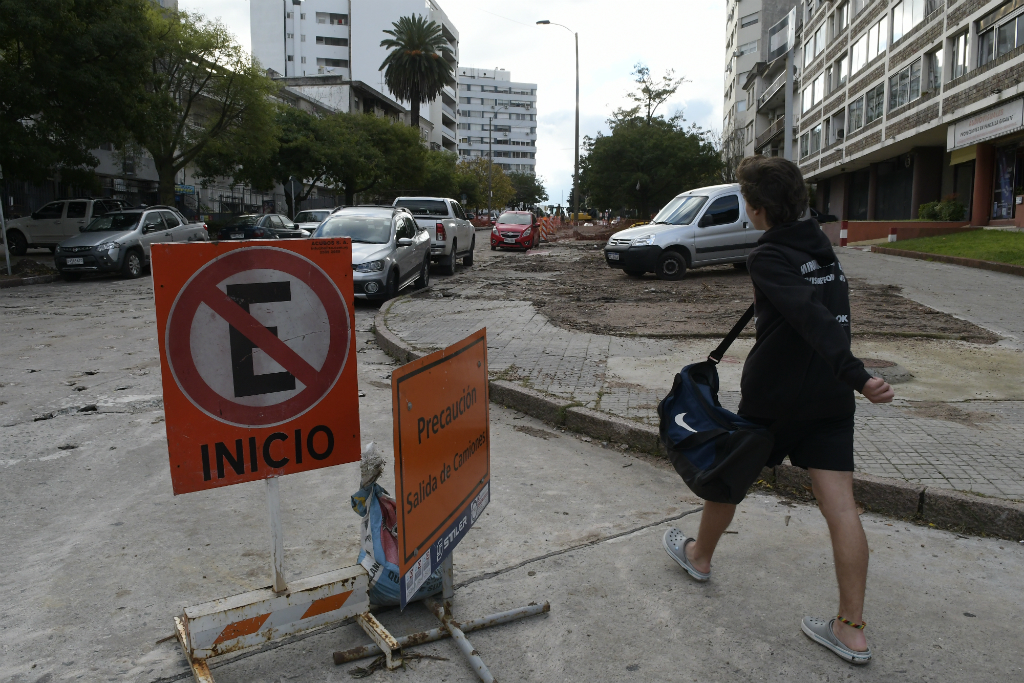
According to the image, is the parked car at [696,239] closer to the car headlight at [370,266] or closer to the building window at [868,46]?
the car headlight at [370,266]

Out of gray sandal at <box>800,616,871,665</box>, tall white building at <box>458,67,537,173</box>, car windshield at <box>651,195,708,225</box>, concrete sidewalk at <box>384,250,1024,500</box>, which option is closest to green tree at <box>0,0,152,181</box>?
concrete sidewalk at <box>384,250,1024,500</box>

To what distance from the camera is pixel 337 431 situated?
2.71m

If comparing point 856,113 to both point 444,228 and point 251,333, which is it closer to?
point 444,228

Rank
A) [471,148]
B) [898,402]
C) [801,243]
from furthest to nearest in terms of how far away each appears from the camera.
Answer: [471,148]
[898,402]
[801,243]

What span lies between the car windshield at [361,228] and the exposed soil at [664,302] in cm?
169

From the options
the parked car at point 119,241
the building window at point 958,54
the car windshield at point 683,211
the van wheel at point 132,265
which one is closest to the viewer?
the car windshield at point 683,211

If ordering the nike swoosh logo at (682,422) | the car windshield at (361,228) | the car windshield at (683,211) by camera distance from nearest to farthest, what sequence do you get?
the nike swoosh logo at (682,422) < the car windshield at (361,228) < the car windshield at (683,211)

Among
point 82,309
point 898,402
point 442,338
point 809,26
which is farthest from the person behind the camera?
point 809,26

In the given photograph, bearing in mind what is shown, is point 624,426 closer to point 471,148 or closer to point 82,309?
point 82,309

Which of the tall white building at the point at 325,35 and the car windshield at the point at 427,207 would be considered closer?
the car windshield at the point at 427,207

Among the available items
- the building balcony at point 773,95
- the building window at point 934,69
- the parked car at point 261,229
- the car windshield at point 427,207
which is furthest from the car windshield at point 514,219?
the building balcony at point 773,95

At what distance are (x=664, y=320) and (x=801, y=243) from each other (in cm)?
756

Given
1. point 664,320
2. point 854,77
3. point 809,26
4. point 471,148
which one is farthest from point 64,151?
point 471,148

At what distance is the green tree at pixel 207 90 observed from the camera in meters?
29.0
